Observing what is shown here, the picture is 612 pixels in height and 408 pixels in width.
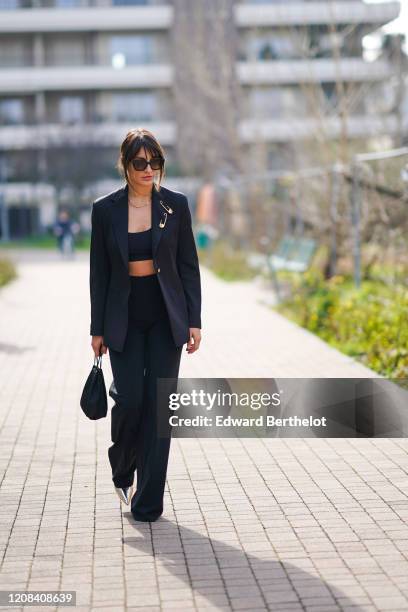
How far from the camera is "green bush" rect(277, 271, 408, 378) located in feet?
32.6

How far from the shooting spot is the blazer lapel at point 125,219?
213 inches

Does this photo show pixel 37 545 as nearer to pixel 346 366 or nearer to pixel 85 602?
pixel 85 602

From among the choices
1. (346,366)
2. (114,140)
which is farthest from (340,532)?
(114,140)

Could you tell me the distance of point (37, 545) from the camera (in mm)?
5258

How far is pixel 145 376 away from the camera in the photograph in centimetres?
559

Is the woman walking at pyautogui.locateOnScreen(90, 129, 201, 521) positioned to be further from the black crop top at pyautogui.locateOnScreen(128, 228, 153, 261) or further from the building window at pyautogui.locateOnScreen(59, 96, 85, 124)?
the building window at pyautogui.locateOnScreen(59, 96, 85, 124)

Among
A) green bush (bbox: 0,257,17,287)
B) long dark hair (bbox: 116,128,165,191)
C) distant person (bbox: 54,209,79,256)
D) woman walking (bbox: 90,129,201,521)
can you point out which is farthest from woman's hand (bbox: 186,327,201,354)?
distant person (bbox: 54,209,79,256)

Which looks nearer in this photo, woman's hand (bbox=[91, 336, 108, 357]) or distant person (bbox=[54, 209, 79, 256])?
woman's hand (bbox=[91, 336, 108, 357])

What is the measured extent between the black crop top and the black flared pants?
0.10m

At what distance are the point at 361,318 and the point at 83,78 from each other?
55.3 meters

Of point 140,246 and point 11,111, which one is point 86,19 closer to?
point 11,111

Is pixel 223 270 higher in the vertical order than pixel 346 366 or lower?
lower

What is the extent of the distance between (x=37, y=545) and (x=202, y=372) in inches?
207

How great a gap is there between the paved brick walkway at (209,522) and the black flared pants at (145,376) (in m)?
0.26
